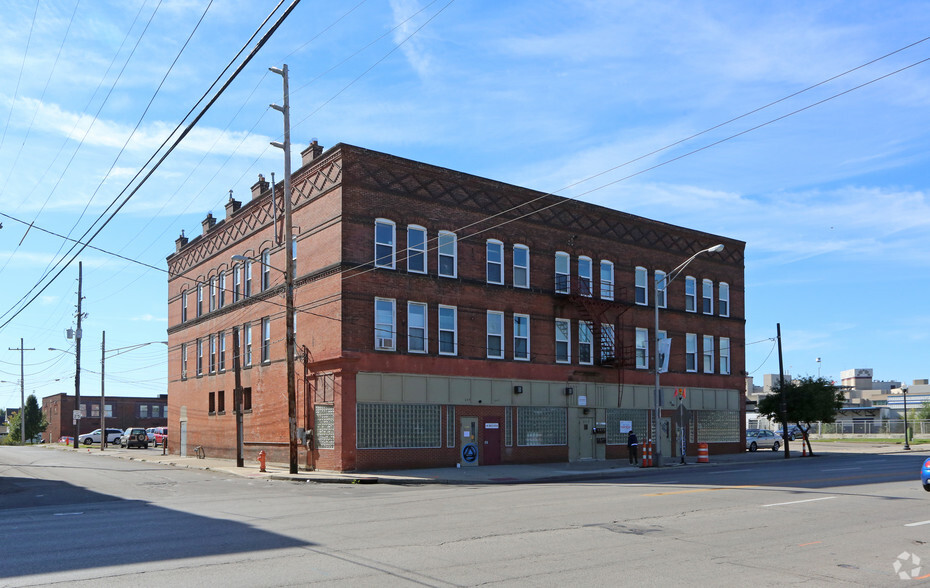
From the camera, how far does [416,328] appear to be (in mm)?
31750

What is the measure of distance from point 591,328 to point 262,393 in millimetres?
15551

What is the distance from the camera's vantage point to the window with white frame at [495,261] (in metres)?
34.4

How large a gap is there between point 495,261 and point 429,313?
13.9ft

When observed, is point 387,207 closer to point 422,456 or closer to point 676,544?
point 422,456

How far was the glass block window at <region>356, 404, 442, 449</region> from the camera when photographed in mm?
29781

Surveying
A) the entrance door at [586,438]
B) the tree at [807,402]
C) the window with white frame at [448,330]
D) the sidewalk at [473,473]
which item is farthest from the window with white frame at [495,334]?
the tree at [807,402]

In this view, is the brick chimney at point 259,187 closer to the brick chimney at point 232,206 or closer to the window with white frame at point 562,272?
the brick chimney at point 232,206

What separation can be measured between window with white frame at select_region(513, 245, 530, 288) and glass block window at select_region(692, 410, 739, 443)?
46.6 ft

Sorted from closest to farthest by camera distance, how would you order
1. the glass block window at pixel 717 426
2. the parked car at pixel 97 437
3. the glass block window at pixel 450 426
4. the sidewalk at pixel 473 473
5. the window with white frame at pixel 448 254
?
the sidewalk at pixel 473 473 → the glass block window at pixel 450 426 → the window with white frame at pixel 448 254 → the glass block window at pixel 717 426 → the parked car at pixel 97 437

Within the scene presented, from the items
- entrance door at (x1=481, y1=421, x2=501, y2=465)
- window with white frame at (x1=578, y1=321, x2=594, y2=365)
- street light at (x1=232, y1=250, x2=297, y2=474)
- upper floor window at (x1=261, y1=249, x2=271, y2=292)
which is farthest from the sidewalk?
upper floor window at (x1=261, y1=249, x2=271, y2=292)

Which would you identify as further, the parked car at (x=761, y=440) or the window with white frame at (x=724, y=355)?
the parked car at (x=761, y=440)

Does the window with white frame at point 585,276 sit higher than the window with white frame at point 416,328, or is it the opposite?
Answer: the window with white frame at point 585,276

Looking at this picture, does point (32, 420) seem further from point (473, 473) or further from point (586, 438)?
point (473, 473)

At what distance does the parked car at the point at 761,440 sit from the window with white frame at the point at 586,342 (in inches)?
699
